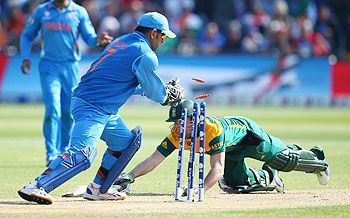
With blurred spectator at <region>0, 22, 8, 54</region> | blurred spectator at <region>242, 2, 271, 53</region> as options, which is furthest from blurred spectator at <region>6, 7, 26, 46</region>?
blurred spectator at <region>242, 2, 271, 53</region>

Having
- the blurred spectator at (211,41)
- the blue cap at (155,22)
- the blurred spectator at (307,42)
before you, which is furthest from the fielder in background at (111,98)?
the blurred spectator at (307,42)

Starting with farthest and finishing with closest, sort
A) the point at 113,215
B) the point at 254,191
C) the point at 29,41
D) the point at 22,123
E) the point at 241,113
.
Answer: the point at 241,113, the point at 22,123, the point at 29,41, the point at 254,191, the point at 113,215

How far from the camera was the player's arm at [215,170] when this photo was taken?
8820 mm

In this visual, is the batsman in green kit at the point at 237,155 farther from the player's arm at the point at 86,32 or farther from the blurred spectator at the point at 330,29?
the blurred spectator at the point at 330,29

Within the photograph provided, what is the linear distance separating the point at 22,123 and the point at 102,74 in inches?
485

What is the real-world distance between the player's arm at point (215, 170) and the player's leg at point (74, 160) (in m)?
1.15

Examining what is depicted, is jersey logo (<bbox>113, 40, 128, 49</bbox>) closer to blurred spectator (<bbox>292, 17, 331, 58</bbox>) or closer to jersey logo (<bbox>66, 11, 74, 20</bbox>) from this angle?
jersey logo (<bbox>66, 11, 74, 20</bbox>)

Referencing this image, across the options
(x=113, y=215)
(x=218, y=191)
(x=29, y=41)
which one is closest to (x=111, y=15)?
(x=29, y=41)

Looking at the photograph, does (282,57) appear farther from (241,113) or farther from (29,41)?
(29,41)

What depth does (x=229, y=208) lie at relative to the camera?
8.41 meters

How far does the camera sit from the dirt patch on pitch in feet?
26.7

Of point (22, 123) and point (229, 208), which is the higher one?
point (229, 208)

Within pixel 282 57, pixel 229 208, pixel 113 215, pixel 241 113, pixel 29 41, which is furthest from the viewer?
pixel 282 57

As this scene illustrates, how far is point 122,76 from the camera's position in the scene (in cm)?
859
